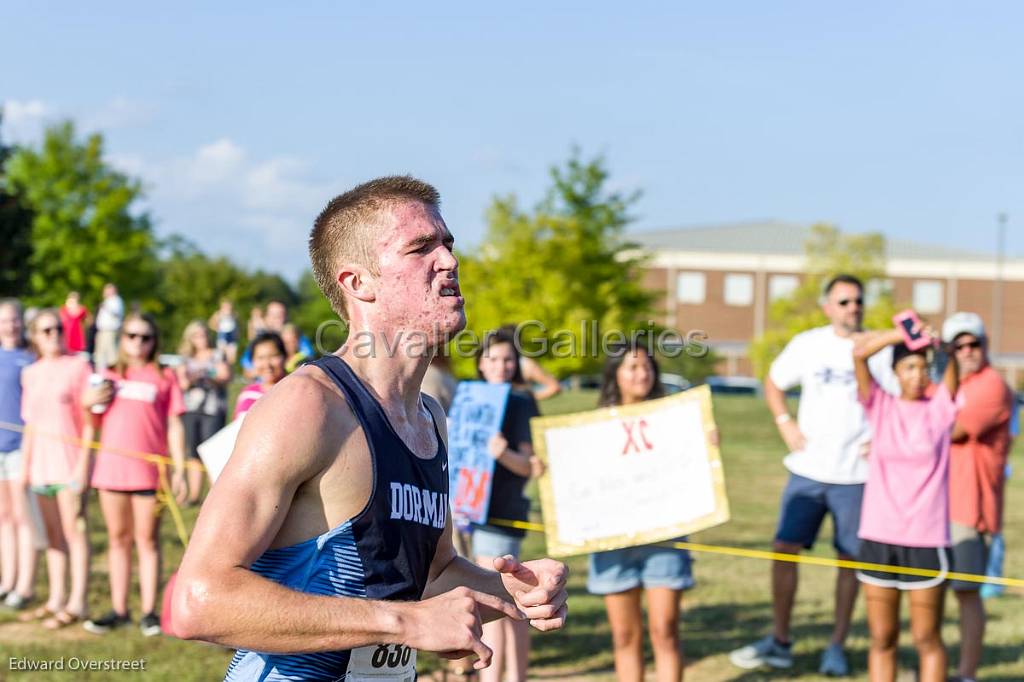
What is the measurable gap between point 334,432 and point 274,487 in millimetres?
170

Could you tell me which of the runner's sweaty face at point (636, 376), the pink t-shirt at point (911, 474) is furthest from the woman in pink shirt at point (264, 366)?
the pink t-shirt at point (911, 474)

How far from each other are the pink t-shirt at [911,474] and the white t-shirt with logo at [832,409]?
1.01 m

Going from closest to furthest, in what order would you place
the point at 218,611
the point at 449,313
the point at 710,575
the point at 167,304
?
the point at 218,611 → the point at 449,313 → the point at 710,575 → the point at 167,304

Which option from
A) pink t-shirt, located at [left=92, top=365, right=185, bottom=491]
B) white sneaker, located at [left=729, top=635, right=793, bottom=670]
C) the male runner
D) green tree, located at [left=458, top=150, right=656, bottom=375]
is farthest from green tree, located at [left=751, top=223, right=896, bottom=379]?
the male runner

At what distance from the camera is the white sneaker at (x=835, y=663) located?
23.3 ft

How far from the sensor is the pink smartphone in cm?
579

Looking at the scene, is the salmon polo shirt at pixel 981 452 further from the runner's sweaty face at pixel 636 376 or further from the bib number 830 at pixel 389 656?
the bib number 830 at pixel 389 656

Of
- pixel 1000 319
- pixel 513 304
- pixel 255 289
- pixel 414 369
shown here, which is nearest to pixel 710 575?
pixel 414 369

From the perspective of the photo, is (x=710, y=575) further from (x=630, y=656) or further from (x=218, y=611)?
(x=218, y=611)

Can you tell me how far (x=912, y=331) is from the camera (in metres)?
5.83

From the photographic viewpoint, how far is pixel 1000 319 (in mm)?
77750

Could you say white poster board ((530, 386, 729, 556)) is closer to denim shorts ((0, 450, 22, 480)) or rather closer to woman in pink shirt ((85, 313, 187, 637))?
woman in pink shirt ((85, 313, 187, 637))

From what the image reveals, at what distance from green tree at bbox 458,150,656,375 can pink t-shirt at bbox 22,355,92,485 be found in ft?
98.4

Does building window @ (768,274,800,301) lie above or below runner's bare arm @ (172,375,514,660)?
below
